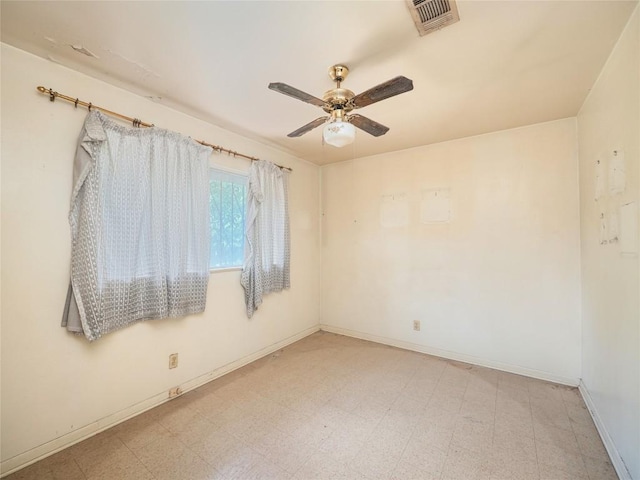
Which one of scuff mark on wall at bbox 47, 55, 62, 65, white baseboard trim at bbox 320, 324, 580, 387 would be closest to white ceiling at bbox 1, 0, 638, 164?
scuff mark on wall at bbox 47, 55, 62, 65

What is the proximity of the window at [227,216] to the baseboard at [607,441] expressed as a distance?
9.71ft

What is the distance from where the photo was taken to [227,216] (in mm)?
2721

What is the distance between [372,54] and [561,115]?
1996 mm

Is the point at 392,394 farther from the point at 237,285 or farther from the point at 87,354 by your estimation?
the point at 87,354

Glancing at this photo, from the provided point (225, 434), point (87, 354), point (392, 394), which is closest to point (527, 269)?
point (392, 394)

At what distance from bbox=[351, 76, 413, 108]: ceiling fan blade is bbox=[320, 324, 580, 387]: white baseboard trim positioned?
2764 mm

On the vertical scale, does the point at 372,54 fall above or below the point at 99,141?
above

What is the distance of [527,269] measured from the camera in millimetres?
2646

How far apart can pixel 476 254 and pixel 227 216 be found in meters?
2.61

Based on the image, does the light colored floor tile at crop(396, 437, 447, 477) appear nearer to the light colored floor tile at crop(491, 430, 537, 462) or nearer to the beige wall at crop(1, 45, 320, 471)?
the light colored floor tile at crop(491, 430, 537, 462)

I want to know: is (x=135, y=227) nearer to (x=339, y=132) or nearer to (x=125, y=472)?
(x=125, y=472)

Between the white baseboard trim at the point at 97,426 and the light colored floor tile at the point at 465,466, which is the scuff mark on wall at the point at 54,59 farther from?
the light colored floor tile at the point at 465,466

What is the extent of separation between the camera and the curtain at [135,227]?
1738 millimetres

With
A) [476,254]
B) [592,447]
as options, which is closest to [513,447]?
[592,447]
